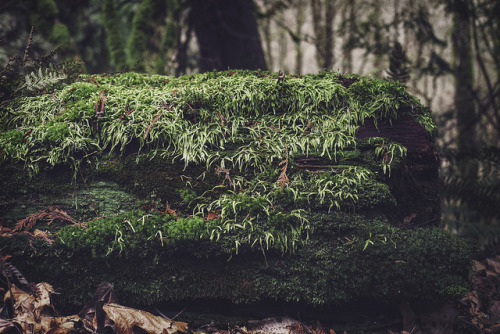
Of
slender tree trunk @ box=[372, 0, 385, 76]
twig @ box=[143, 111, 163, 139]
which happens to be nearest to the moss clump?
twig @ box=[143, 111, 163, 139]

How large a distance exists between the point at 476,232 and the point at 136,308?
4.60 meters

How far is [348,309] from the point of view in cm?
241

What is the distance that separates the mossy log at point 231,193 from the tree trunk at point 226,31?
3102 mm

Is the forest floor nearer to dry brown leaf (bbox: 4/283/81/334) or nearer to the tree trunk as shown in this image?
dry brown leaf (bbox: 4/283/81/334)

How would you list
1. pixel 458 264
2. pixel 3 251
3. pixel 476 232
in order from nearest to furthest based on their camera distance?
pixel 3 251, pixel 458 264, pixel 476 232

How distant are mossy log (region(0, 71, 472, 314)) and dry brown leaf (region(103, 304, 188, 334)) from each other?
0.52 feet

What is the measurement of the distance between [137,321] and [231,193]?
1198 millimetres

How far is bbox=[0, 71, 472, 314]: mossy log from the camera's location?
2.26 meters

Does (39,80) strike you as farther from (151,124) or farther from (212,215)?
(212,215)

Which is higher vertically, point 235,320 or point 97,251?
point 97,251

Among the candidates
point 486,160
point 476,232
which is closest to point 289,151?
point 476,232

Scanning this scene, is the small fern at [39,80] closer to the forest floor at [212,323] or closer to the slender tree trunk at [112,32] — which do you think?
the forest floor at [212,323]

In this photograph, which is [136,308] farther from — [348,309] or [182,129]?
[348,309]

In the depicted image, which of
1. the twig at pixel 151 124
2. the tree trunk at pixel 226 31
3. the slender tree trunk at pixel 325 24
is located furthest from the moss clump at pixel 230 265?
the slender tree trunk at pixel 325 24
